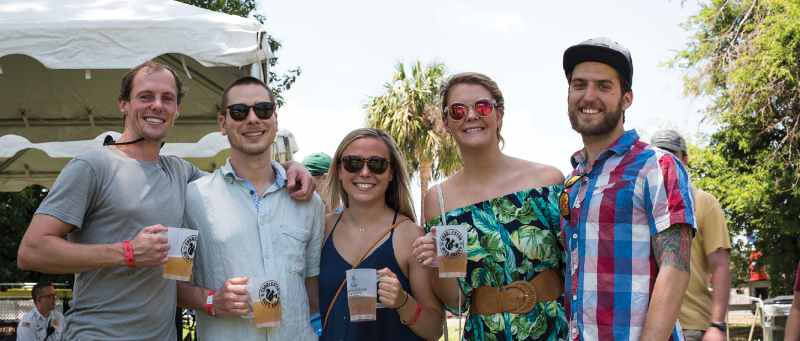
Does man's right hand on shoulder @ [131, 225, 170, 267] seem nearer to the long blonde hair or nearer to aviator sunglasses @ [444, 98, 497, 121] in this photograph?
the long blonde hair

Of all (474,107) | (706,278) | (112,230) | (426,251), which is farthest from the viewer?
(706,278)

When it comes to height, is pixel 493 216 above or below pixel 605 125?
below

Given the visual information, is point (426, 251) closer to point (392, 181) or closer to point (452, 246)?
point (452, 246)

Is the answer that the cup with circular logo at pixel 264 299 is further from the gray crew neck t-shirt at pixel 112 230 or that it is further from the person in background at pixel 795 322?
the person in background at pixel 795 322

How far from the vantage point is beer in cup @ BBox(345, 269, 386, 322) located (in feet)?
8.16

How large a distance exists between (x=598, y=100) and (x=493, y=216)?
0.81 m

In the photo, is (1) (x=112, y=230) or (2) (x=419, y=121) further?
(2) (x=419, y=121)

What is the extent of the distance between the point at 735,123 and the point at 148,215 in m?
15.4

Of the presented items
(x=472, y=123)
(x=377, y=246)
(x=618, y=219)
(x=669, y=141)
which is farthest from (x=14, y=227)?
(x=618, y=219)

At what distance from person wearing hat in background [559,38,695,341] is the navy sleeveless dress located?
2.86ft

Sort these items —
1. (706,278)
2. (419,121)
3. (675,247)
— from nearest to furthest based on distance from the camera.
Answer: (675,247) < (706,278) < (419,121)

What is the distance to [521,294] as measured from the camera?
269 cm

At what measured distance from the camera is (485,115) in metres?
2.95

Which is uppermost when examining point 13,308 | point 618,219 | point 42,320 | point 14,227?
point 14,227
